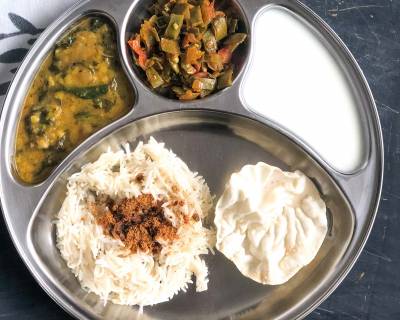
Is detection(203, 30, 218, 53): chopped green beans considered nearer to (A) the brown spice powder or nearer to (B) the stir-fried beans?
(B) the stir-fried beans

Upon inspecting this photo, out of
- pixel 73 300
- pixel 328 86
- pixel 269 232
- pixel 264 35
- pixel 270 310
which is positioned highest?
pixel 264 35

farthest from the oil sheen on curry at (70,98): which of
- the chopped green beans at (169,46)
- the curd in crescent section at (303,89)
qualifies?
the curd in crescent section at (303,89)

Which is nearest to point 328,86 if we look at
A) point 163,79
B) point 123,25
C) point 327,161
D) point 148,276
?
point 327,161

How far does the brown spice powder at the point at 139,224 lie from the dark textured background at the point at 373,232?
2.68ft

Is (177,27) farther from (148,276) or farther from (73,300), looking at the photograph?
(73,300)

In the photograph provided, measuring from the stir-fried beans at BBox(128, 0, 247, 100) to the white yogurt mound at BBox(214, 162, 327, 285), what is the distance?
0.70 m

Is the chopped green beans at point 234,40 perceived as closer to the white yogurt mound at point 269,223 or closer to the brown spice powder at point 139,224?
the white yogurt mound at point 269,223

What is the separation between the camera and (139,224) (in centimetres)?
358

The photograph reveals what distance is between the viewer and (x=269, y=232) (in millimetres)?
3717

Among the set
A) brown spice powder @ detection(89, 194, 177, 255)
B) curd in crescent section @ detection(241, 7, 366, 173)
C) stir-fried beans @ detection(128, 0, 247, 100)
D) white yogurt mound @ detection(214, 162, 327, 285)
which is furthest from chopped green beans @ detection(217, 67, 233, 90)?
brown spice powder @ detection(89, 194, 177, 255)

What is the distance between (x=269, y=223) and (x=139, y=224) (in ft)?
2.98

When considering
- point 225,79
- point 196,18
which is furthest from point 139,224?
point 196,18

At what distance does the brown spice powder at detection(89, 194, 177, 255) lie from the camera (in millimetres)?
3562

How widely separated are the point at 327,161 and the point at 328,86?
53 centimetres
